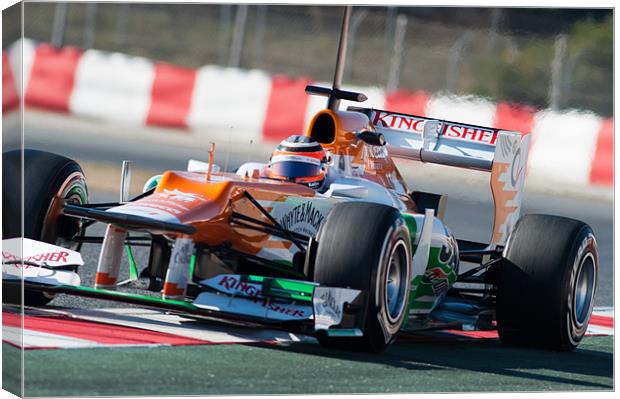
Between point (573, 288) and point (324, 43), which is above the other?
point (324, 43)

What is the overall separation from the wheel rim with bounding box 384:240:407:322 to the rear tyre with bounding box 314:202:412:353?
0.10 meters

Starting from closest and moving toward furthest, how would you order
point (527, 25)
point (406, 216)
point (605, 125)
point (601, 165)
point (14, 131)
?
point (14, 131) < point (406, 216) < point (527, 25) < point (605, 125) < point (601, 165)

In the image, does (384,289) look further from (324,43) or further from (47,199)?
(324,43)

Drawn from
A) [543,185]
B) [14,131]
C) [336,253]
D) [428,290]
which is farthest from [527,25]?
[543,185]

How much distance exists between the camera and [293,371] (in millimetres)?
7582

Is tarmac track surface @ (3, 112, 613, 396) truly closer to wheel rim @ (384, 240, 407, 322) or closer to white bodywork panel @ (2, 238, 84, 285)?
wheel rim @ (384, 240, 407, 322)

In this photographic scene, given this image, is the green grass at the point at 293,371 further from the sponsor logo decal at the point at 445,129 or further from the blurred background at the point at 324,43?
the blurred background at the point at 324,43

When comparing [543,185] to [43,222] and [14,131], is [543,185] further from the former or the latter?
[14,131]

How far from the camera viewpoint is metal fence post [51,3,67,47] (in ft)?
68.0

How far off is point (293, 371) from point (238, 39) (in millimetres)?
14734

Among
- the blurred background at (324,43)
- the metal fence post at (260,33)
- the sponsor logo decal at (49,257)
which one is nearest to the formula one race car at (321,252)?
the sponsor logo decal at (49,257)

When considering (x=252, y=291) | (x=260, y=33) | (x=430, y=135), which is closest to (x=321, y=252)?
(x=252, y=291)

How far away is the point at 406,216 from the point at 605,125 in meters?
5.47

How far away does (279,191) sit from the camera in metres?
9.15
